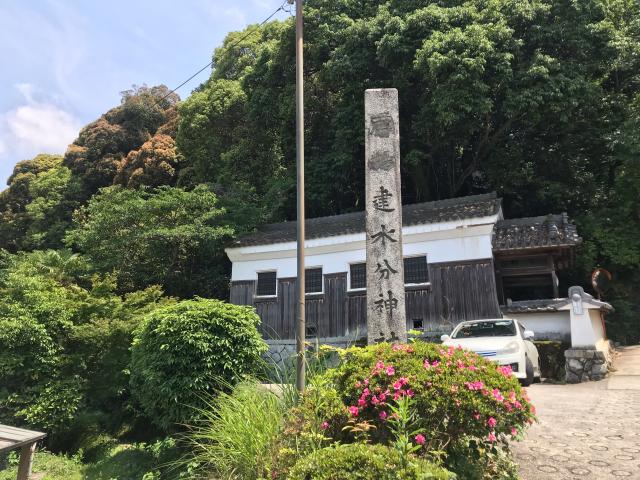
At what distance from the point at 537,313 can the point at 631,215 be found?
8.74 meters

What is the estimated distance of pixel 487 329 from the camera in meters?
10.8

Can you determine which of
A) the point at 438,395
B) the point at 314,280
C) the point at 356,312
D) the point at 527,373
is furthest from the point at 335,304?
the point at 438,395

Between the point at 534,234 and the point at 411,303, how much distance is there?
477 cm

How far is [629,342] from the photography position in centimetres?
2030

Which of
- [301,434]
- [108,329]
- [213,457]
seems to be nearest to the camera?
[301,434]

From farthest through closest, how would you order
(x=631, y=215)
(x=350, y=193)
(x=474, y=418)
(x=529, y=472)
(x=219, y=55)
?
(x=219, y=55) → (x=350, y=193) → (x=631, y=215) → (x=529, y=472) → (x=474, y=418)

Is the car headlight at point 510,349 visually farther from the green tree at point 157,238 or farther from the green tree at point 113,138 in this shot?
the green tree at point 113,138

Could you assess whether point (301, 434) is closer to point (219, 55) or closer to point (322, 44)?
point (322, 44)

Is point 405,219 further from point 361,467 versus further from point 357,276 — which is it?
point 361,467

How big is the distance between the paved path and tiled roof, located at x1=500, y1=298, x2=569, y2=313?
11.4ft

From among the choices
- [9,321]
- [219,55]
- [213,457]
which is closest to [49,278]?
[9,321]

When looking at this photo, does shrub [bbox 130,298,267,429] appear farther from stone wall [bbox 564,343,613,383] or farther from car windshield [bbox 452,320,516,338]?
stone wall [bbox 564,343,613,383]

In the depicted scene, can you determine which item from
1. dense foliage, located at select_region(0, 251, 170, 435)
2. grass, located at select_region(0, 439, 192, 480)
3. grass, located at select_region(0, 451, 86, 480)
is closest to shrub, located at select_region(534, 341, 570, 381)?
grass, located at select_region(0, 439, 192, 480)

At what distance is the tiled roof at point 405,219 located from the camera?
15.8m
